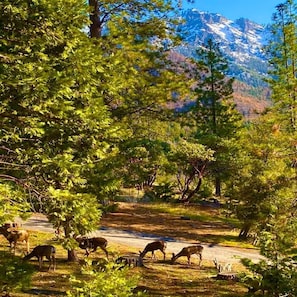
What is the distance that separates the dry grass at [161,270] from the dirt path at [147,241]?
1004 millimetres

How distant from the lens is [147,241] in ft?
63.8

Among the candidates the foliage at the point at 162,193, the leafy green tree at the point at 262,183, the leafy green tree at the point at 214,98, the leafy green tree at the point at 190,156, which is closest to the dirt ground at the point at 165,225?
the leafy green tree at the point at 262,183

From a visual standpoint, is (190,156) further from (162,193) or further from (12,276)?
(12,276)

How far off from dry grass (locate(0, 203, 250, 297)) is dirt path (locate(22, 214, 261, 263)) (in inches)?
39.5

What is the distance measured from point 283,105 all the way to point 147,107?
1499cm

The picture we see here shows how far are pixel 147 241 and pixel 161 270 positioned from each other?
524 centimetres

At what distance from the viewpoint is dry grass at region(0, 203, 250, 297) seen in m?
11.8

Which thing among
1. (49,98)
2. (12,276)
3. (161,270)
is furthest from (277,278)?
(161,270)

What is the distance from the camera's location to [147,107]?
53.9ft

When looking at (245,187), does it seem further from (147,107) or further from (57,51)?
(57,51)

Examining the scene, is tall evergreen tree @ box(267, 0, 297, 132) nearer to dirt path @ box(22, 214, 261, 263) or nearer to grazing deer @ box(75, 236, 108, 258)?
dirt path @ box(22, 214, 261, 263)

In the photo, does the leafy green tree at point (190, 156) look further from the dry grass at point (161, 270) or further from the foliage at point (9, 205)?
the foliage at point (9, 205)

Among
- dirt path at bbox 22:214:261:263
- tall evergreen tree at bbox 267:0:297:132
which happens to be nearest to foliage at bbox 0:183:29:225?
dirt path at bbox 22:214:261:263

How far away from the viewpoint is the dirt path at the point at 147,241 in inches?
709
